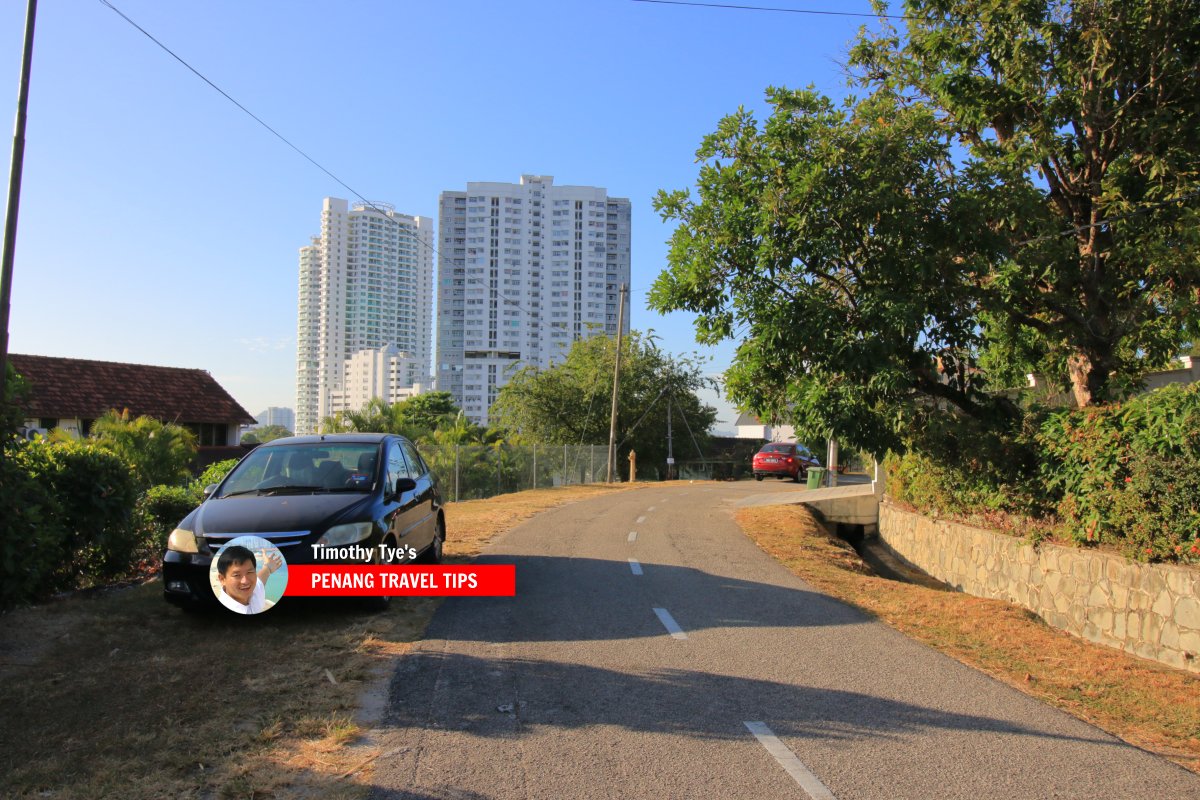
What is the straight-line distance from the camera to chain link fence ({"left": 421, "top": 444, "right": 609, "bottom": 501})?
2750 cm

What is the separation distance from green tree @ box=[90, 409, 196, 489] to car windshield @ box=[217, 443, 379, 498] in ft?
28.9

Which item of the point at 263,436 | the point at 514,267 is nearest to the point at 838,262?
the point at 263,436

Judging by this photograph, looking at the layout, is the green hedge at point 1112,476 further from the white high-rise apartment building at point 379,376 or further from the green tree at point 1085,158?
the white high-rise apartment building at point 379,376

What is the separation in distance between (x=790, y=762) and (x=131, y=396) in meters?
38.8

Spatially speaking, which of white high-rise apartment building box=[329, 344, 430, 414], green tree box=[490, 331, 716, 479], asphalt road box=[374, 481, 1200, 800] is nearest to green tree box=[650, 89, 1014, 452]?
asphalt road box=[374, 481, 1200, 800]

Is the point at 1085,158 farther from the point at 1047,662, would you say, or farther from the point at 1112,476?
the point at 1047,662

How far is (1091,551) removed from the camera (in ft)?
35.0

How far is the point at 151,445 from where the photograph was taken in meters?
17.5

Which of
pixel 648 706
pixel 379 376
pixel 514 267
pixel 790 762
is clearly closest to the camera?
pixel 790 762

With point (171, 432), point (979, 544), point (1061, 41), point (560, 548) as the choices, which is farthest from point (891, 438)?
point (171, 432)

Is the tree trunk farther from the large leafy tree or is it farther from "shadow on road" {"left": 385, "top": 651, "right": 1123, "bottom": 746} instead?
"shadow on road" {"left": 385, "top": 651, "right": 1123, "bottom": 746}

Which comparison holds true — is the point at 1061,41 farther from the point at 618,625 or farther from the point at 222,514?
the point at 222,514

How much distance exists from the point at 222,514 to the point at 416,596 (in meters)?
2.37

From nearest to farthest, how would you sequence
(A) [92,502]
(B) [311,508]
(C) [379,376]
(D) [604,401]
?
(B) [311,508]
(A) [92,502]
(D) [604,401]
(C) [379,376]
